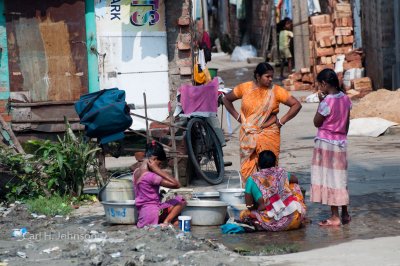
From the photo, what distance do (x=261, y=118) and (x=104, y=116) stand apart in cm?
195

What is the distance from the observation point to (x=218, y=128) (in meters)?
12.5

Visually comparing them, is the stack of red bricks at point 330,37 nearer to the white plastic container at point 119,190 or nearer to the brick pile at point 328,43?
the brick pile at point 328,43

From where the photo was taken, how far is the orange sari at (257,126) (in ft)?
32.5

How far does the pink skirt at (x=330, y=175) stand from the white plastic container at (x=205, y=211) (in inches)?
36.5

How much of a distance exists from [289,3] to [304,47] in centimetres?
240

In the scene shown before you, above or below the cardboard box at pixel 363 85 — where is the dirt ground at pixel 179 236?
below

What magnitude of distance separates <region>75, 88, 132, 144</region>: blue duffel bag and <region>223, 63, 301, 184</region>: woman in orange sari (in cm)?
161

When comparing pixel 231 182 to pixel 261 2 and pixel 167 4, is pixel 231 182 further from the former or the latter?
pixel 261 2

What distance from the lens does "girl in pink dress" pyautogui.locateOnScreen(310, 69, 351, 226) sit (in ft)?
30.4

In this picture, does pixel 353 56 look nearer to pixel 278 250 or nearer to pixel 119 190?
pixel 119 190

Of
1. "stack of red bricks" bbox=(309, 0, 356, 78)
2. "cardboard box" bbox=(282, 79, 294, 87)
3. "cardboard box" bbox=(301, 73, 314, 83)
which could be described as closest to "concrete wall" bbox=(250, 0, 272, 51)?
"cardboard box" bbox=(282, 79, 294, 87)

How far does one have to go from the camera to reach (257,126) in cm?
993
